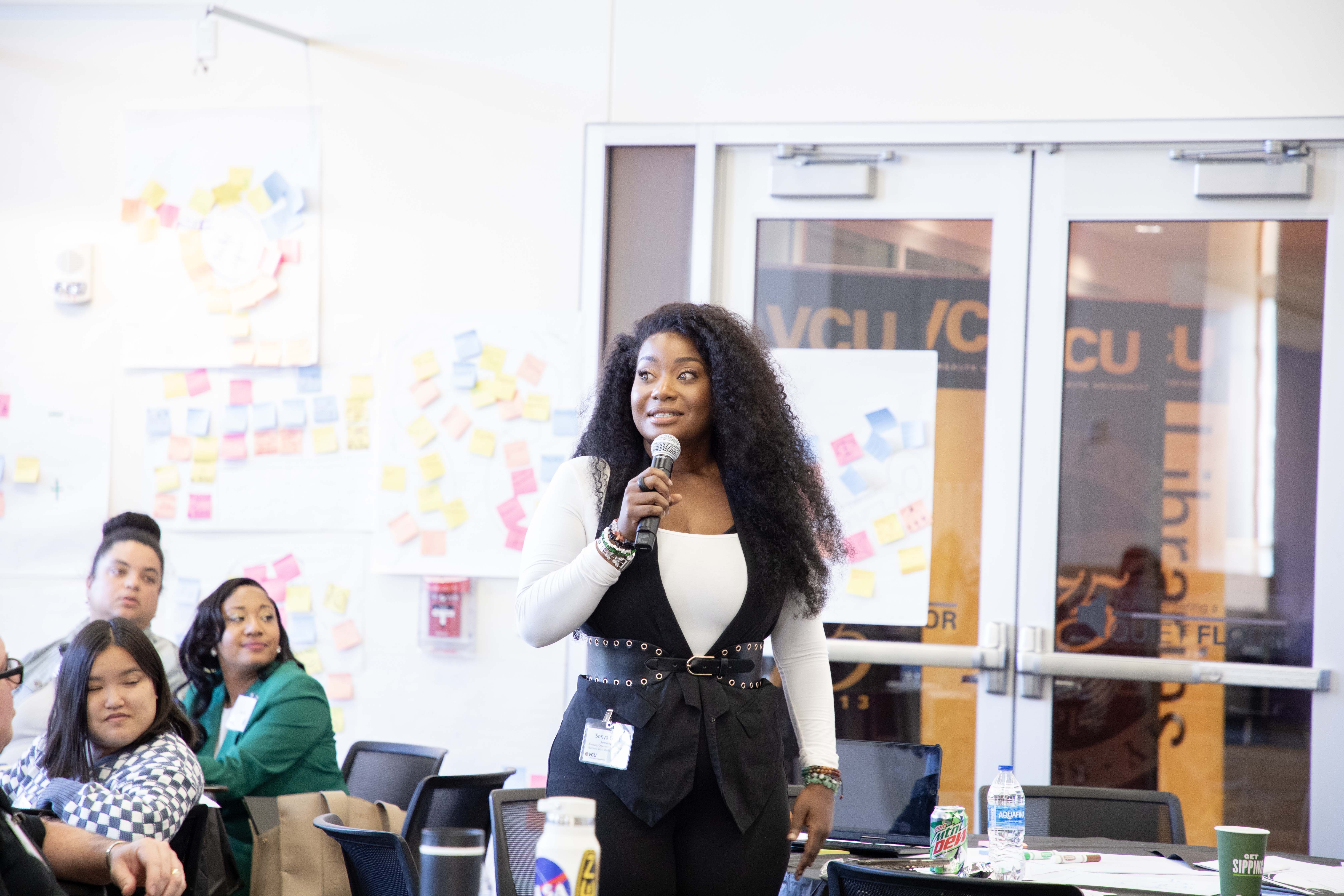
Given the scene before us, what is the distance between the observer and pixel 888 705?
400 centimetres

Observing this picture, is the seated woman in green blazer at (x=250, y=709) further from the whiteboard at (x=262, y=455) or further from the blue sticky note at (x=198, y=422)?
the blue sticky note at (x=198, y=422)

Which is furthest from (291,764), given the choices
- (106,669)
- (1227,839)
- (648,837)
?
(1227,839)

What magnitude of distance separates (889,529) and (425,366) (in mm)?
1645

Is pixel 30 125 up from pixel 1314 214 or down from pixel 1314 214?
up

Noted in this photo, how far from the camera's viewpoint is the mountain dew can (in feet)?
7.47

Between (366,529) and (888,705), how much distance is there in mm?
1845

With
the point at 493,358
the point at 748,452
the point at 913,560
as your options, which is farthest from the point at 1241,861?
the point at 493,358

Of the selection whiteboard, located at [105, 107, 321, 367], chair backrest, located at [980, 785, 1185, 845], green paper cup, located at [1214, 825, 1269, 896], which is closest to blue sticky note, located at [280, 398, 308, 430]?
whiteboard, located at [105, 107, 321, 367]

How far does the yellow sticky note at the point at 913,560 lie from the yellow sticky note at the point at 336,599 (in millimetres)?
1863

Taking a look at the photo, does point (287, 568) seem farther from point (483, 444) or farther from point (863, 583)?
point (863, 583)

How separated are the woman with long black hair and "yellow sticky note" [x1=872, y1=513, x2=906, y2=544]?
1.94 meters

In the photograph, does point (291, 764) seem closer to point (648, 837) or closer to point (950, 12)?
point (648, 837)

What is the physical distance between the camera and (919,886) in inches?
71.6

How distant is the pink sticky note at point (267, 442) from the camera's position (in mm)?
4273
